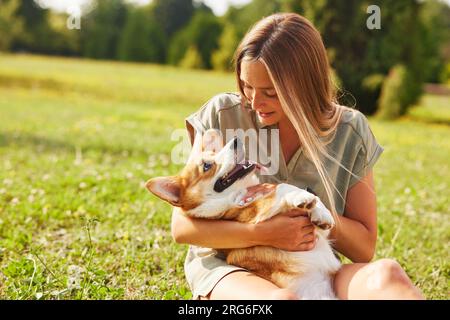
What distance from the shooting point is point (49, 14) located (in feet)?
152

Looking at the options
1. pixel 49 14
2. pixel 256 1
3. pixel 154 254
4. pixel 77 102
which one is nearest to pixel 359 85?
pixel 77 102

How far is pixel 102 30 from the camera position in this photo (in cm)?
4500

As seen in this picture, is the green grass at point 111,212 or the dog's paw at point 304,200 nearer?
the dog's paw at point 304,200

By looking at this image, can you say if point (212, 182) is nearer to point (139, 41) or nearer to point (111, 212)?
point (111, 212)

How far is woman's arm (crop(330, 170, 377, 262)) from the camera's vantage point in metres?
2.88

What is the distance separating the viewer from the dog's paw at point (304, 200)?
240cm

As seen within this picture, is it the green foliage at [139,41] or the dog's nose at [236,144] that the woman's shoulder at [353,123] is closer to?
the dog's nose at [236,144]

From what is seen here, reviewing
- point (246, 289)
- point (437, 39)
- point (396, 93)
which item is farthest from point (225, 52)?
point (246, 289)

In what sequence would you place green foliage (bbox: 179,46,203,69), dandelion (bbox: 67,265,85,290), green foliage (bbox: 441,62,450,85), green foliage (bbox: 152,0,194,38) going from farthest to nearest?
green foliage (bbox: 152,0,194,38) → green foliage (bbox: 179,46,203,69) → green foliage (bbox: 441,62,450,85) → dandelion (bbox: 67,265,85,290)

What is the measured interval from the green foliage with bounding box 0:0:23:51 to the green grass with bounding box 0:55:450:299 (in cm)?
3370

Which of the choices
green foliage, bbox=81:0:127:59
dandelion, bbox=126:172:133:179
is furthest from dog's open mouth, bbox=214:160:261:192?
green foliage, bbox=81:0:127:59

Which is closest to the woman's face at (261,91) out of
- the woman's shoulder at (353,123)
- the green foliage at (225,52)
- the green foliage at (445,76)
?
the woman's shoulder at (353,123)

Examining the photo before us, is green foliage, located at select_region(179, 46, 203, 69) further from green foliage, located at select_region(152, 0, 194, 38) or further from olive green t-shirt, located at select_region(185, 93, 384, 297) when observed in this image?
olive green t-shirt, located at select_region(185, 93, 384, 297)

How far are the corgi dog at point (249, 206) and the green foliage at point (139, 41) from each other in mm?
→ 43291
